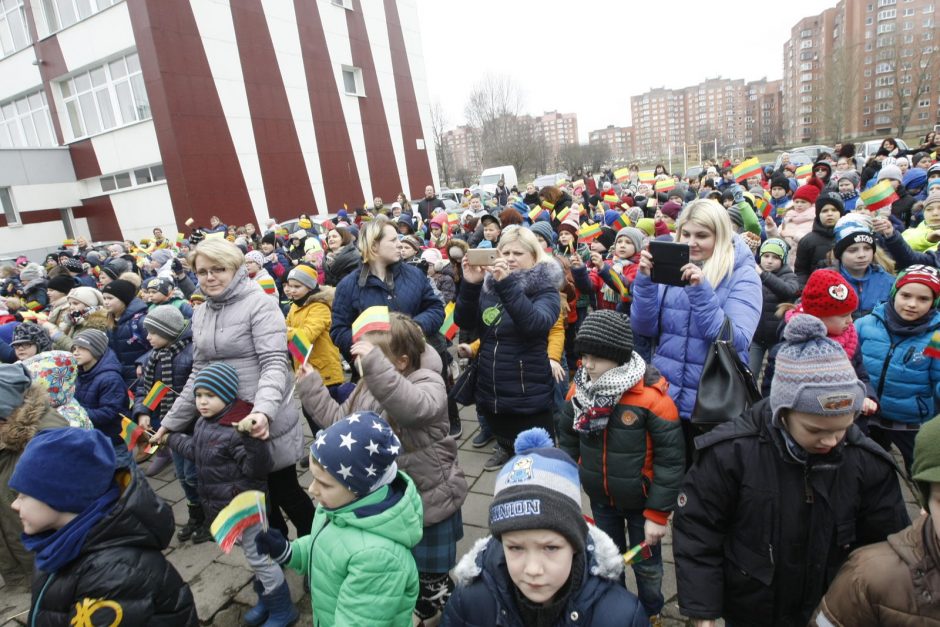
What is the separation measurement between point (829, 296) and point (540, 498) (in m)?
2.27

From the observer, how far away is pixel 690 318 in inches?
99.3

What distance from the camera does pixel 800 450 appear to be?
159 centimetres

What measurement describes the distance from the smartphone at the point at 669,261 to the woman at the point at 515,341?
0.74m

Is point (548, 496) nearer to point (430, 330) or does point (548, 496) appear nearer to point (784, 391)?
point (784, 391)

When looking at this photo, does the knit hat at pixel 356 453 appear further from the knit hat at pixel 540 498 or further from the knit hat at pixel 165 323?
the knit hat at pixel 165 323

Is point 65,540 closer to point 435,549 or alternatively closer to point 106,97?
point 435,549

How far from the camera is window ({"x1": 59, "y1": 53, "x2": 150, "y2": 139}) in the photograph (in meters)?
17.0

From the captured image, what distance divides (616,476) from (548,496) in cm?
89

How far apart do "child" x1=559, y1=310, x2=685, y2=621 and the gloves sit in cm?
135

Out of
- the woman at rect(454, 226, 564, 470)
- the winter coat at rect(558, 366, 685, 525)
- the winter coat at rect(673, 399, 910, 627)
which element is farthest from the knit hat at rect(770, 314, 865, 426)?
the woman at rect(454, 226, 564, 470)

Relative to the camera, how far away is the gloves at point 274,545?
205 centimetres

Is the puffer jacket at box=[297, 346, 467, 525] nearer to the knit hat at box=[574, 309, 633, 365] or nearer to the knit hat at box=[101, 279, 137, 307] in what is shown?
the knit hat at box=[574, 309, 633, 365]

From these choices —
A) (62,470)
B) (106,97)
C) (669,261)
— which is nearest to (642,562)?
(669,261)

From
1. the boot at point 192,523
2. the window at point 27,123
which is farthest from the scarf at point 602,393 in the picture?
the window at point 27,123
